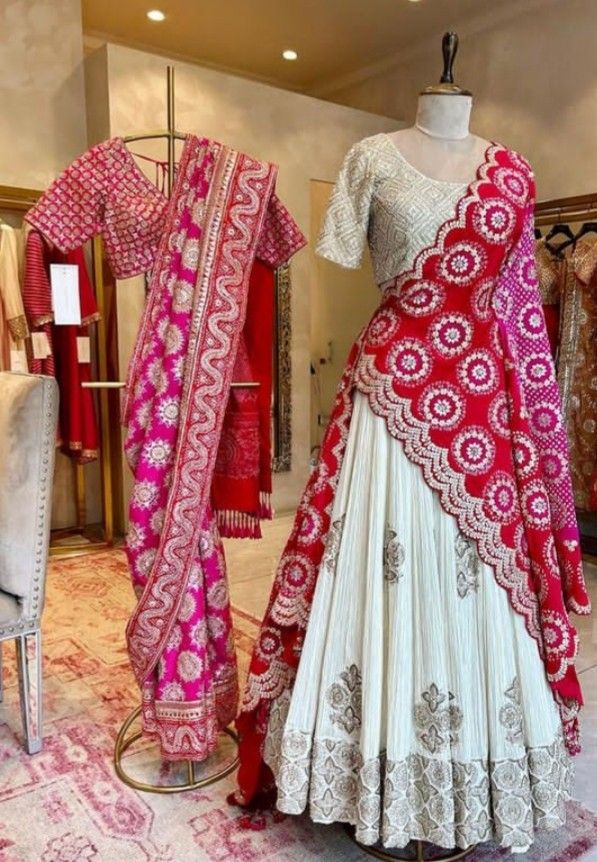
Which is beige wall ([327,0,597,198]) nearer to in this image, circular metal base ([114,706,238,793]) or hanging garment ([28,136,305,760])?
hanging garment ([28,136,305,760])

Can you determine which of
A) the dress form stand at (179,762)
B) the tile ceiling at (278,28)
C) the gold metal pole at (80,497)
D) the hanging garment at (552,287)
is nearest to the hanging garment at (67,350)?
the gold metal pole at (80,497)

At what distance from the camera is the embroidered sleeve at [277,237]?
159 centimetres

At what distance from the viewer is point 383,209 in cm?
133

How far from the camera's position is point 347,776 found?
1341 mm

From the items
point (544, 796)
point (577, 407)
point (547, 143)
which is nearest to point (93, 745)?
point (544, 796)

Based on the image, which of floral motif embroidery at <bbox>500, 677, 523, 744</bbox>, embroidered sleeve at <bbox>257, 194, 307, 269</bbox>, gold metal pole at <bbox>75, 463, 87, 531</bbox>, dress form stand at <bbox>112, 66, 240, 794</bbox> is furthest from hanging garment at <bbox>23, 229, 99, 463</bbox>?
floral motif embroidery at <bbox>500, 677, 523, 744</bbox>

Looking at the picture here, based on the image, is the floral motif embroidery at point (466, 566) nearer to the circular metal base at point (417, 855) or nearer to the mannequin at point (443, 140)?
the circular metal base at point (417, 855)

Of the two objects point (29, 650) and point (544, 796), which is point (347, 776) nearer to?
point (544, 796)

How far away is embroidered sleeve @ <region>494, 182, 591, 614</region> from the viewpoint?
4.63ft

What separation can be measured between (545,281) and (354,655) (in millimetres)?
2439

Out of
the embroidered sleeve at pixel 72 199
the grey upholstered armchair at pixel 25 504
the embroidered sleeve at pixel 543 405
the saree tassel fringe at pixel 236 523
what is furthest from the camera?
the grey upholstered armchair at pixel 25 504

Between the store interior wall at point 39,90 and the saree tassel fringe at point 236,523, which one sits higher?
the store interior wall at point 39,90

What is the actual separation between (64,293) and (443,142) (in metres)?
1.07

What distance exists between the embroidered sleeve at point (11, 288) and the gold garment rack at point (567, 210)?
7.79 feet
